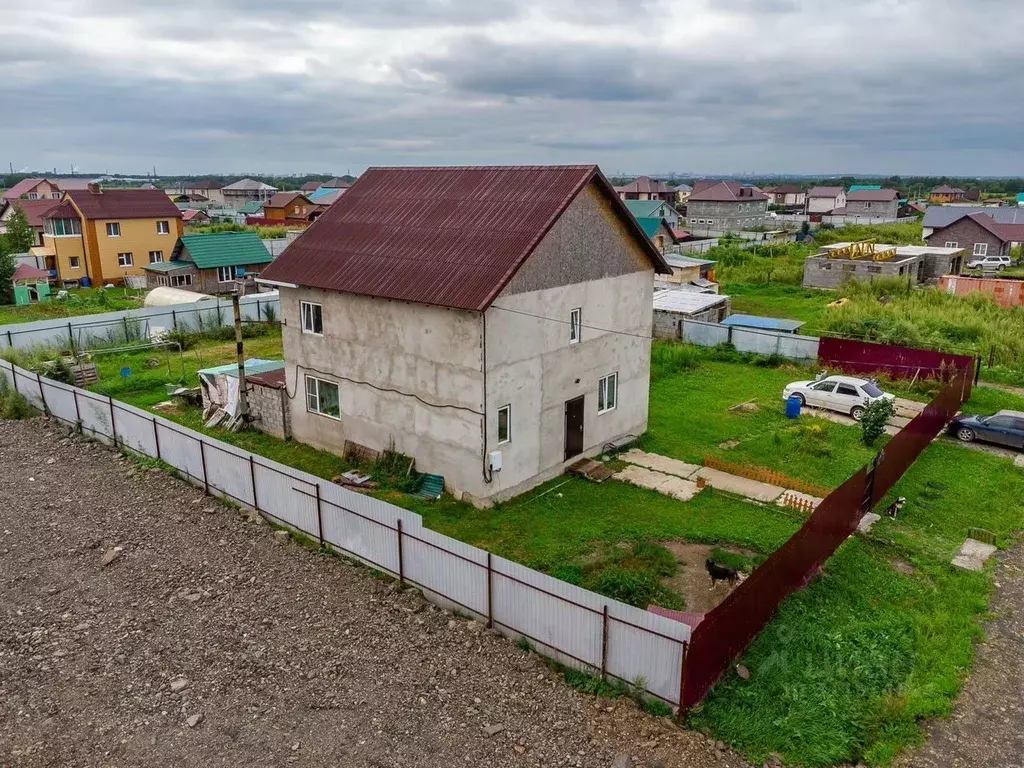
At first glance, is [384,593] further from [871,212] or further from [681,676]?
[871,212]

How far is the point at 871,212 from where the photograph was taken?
103562mm

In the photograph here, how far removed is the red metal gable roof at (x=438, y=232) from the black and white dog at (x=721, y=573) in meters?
6.39

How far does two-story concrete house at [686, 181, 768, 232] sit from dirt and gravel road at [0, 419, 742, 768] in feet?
287

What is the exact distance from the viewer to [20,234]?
4703 cm

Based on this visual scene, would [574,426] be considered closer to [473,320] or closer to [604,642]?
[473,320]

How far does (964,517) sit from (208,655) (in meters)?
15.1

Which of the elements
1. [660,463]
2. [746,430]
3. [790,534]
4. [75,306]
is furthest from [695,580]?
[75,306]

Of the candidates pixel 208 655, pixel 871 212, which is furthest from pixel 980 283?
pixel 871 212

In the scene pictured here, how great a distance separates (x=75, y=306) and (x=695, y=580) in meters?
38.9

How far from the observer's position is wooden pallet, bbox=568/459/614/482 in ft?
58.7

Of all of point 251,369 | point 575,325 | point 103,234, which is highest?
point 103,234

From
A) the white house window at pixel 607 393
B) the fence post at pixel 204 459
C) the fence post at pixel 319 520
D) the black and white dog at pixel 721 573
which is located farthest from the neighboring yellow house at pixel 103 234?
the black and white dog at pixel 721 573

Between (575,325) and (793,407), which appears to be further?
(793,407)

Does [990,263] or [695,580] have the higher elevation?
[990,263]
